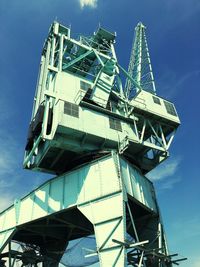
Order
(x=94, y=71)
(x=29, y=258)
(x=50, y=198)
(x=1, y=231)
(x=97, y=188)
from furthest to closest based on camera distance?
1. (x=94, y=71)
2. (x=29, y=258)
3. (x=1, y=231)
4. (x=50, y=198)
5. (x=97, y=188)

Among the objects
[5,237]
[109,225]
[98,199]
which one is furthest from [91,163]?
[5,237]

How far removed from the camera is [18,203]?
28.9m

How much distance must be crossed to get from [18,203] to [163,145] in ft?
50.0

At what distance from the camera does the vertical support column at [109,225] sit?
2053 centimetres

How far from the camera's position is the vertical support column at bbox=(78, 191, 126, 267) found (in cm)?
2053

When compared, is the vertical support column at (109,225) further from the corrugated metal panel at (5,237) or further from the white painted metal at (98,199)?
the corrugated metal panel at (5,237)

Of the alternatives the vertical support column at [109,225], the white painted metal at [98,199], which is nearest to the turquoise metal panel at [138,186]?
the white painted metal at [98,199]

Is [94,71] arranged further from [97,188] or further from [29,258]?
[29,258]

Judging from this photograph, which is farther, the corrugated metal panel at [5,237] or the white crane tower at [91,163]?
the corrugated metal panel at [5,237]

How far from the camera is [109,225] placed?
21953mm

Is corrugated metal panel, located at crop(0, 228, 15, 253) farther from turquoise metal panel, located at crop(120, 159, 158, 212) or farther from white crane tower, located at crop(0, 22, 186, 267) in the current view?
turquoise metal panel, located at crop(120, 159, 158, 212)

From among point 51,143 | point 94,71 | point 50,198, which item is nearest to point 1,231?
point 50,198

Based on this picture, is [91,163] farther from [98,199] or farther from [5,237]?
[5,237]

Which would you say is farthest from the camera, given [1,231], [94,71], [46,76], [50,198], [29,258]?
[94,71]
